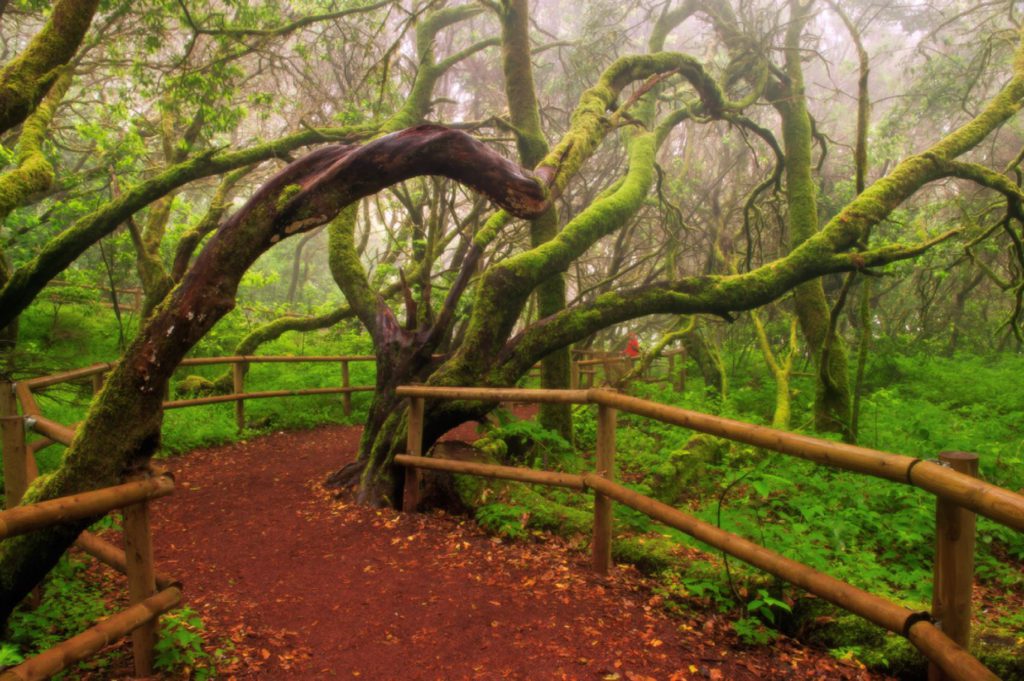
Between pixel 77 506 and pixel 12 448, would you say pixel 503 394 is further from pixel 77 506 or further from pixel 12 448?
pixel 12 448

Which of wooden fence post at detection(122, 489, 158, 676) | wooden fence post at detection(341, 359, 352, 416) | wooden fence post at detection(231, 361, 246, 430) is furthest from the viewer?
wooden fence post at detection(341, 359, 352, 416)

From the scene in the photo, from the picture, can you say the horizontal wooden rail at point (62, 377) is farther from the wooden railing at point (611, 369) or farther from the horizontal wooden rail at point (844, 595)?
the wooden railing at point (611, 369)

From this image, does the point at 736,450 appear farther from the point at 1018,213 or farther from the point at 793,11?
the point at 793,11

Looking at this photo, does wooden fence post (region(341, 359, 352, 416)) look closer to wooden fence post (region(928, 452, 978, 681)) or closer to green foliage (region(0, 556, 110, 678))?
green foliage (region(0, 556, 110, 678))

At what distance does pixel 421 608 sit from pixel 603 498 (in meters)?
1.25

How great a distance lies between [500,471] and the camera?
4262 millimetres

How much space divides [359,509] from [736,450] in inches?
167

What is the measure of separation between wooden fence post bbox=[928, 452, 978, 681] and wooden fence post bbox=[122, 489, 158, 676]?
2906mm

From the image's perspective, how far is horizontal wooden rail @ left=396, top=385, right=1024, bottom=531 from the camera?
156 cm

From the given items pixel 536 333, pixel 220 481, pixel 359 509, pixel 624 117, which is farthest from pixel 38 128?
pixel 624 117

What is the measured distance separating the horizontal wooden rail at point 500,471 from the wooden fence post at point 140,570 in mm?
2216

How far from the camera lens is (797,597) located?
3.20 meters

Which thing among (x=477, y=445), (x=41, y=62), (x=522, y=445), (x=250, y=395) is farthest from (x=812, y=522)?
(x=250, y=395)

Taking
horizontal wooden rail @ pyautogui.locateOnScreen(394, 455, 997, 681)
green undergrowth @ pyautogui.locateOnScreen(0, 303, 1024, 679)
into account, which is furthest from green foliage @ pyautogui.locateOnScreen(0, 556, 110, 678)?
horizontal wooden rail @ pyautogui.locateOnScreen(394, 455, 997, 681)
